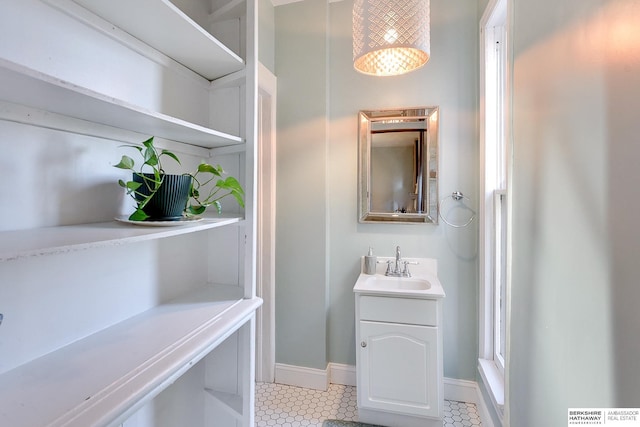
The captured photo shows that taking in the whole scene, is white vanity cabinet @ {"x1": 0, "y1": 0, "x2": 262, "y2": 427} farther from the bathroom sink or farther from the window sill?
the window sill

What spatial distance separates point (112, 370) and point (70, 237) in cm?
35

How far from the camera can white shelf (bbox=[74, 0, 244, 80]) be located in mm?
863

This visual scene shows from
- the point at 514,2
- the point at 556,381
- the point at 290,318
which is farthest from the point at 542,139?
the point at 290,318

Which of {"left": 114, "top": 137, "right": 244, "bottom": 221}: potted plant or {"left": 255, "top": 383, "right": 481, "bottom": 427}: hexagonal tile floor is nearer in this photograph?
{"left": 114, "top": 137, "right": 244, "bottom": 221}: potted plant

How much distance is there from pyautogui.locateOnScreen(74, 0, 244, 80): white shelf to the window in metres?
1.39

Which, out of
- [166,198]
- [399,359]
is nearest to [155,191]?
[166,198]

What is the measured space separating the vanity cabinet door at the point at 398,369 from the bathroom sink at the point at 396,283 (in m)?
0.28

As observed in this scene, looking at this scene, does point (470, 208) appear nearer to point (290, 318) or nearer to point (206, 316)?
point (290, 318)

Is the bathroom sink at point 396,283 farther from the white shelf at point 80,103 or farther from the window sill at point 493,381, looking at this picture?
the white shelf at point 80,103

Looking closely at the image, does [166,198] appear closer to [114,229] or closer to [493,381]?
[114,229]

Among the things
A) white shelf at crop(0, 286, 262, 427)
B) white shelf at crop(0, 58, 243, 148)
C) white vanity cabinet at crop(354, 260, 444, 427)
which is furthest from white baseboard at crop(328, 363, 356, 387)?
white shelf at crop(0, 58, 243, 148)

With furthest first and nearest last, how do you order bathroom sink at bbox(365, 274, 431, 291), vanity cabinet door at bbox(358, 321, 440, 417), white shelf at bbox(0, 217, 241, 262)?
1. bathroom sink at bbox(365, 274, 431, 291)
2. vanity cabinet door at bbox(358, 321, 440, 417)
3. white shelf at bbox(0, 217, 241, 262)

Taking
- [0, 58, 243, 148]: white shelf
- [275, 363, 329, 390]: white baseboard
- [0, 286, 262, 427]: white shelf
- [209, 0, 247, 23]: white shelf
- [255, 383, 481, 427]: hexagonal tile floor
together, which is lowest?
[255, 383, 481, 427]: hexagonal tile floor

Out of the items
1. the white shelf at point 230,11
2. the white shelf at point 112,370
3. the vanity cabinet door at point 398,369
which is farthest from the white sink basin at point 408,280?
the white shelf at point 230,11
